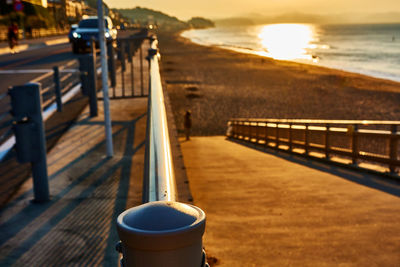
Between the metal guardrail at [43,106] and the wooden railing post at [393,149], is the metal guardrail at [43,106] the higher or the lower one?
the higher one

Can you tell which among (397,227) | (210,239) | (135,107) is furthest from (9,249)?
(135,107)

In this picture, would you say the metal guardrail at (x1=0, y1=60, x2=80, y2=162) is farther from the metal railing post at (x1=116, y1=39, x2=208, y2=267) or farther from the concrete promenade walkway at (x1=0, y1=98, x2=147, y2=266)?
the metal railing post at (x1=116, y1=39, x2=208, y2=267)

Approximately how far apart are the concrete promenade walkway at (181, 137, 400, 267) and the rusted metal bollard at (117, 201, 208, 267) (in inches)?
142

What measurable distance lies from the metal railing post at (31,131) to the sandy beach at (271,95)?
17122mm

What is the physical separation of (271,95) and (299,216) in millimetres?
33076

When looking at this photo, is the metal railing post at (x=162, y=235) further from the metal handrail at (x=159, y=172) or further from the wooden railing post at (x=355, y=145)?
the wooden railing post at (x=355, y=145)

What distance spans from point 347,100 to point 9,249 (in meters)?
34.9

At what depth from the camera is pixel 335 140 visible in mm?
20844

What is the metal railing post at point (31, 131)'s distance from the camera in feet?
16.9

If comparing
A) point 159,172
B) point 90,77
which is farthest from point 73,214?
point 90,77

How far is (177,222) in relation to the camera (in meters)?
1.13

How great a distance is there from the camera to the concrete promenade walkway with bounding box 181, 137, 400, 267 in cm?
480

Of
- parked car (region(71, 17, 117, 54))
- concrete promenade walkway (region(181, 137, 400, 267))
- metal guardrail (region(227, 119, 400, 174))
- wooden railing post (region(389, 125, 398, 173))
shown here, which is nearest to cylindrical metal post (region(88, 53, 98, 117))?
concrete promenade walkway (region(181, 137, 400, 267))

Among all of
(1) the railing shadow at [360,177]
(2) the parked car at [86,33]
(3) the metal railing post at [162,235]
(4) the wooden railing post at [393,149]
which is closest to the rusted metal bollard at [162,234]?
(3) the metal railing post at [162,235]
